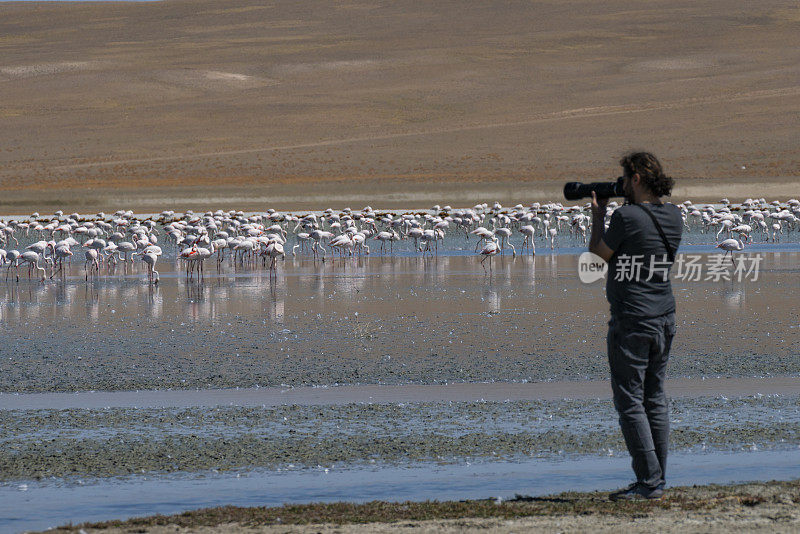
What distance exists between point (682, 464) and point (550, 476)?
0.84 meters

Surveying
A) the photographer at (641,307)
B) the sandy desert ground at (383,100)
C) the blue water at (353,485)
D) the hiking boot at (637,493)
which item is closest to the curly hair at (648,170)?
the photographer at (641,307)

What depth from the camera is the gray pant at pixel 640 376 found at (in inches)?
237

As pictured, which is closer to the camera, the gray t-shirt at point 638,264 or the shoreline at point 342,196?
the gray t-shirt at point 638,264

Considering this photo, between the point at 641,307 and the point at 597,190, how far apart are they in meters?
0.71

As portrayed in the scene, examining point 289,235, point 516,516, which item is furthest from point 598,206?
point 289,235

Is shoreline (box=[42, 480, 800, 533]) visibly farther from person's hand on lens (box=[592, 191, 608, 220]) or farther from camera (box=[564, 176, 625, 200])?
camera (box=[564, 176, 625, 200])

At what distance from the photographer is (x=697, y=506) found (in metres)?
5.97

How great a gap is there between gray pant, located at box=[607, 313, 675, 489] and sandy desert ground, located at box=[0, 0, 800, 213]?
143 ft

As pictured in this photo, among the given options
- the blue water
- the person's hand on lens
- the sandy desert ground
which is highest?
the sandy desert ground

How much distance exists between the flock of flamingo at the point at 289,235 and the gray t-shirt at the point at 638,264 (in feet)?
51.1

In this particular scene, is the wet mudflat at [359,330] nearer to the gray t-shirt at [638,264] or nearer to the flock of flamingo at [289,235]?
the flock of flamingo at [289,235]

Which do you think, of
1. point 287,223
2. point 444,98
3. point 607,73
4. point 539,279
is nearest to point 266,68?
point 444,98

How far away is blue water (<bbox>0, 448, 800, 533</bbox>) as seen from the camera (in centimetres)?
636

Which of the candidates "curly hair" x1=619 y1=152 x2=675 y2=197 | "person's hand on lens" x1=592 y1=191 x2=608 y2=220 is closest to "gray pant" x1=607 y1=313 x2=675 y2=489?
"person's hand on lens" x1=592 y1=191 x2=608 y2=220
